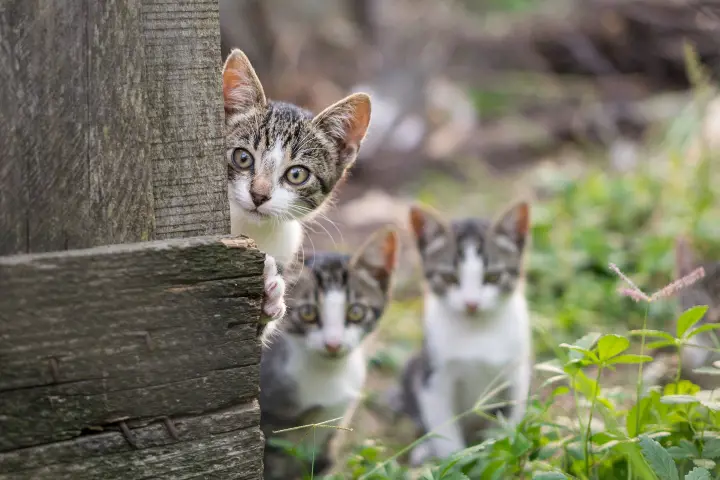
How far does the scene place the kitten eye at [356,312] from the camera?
12.1 feet

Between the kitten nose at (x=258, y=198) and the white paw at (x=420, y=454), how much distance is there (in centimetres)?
169

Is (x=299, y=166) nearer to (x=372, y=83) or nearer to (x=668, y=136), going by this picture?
(x=668, y=136)

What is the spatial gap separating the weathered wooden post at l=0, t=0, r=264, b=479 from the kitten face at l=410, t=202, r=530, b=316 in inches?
82.8

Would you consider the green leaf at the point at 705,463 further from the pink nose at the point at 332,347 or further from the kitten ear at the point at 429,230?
the kitten ear at the point at 429,230

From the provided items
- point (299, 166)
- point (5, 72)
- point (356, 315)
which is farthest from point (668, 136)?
point (5, 72)

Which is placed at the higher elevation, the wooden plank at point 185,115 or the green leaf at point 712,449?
the wooden plank at point 185,115

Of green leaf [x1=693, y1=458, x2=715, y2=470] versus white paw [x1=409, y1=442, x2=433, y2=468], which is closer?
green leaf [x1=693, y1=458, x2=715, y2=470]

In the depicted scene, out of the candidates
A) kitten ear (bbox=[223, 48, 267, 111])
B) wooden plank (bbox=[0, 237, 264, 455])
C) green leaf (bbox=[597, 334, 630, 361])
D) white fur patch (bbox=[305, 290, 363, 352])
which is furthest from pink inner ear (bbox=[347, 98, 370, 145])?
green leaf (bbox=[597, 334, 630, 361])

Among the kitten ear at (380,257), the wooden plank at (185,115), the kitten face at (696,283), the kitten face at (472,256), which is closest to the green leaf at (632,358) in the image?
the wooden plank at (185,115)

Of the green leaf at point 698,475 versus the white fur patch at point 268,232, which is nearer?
the green leaf at point 698,475

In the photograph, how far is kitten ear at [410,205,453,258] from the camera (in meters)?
4.35

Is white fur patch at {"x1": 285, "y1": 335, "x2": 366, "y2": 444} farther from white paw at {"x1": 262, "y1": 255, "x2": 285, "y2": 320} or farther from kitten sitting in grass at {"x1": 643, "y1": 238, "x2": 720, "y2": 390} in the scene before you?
kitten sitting in grass at {"x1": 643, "y1": 238, "x2": 720, "y2": 390}

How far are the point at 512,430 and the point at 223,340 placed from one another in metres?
1.12

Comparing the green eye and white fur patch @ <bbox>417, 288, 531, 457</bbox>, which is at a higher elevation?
the green eye
